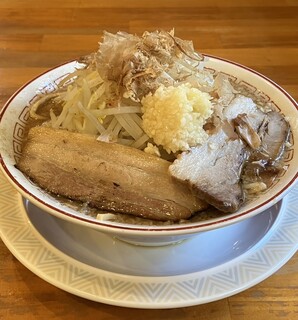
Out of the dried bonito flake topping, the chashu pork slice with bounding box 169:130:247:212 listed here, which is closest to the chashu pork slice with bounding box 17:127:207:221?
the chashu pork slice with bounding box 169:130:247:212

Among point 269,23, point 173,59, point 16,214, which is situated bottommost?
point 16,214

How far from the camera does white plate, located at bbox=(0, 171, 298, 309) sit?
→ 91 centimetres

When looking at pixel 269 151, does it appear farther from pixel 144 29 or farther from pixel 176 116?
pixel 144 29

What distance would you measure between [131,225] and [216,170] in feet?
0.74

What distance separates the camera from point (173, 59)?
Result: 107 cm

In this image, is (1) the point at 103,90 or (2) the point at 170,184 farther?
(1) the point at 103,90

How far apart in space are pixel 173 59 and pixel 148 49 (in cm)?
7

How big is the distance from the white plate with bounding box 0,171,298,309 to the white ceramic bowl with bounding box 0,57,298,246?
0.06 metres

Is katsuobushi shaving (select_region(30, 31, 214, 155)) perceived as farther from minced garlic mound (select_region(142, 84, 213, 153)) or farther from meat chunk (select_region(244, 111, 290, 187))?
meat chunk (select_region(244, 111, 290, 187))

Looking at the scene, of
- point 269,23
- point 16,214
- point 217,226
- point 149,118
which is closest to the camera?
→ point 217,226

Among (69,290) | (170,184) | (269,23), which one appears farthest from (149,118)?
(269,23)

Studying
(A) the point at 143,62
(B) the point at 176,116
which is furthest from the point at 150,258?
(A) the point at 143,62

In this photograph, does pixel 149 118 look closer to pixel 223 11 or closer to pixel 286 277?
pixel 286 277

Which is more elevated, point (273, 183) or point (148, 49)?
point (148, 49)
